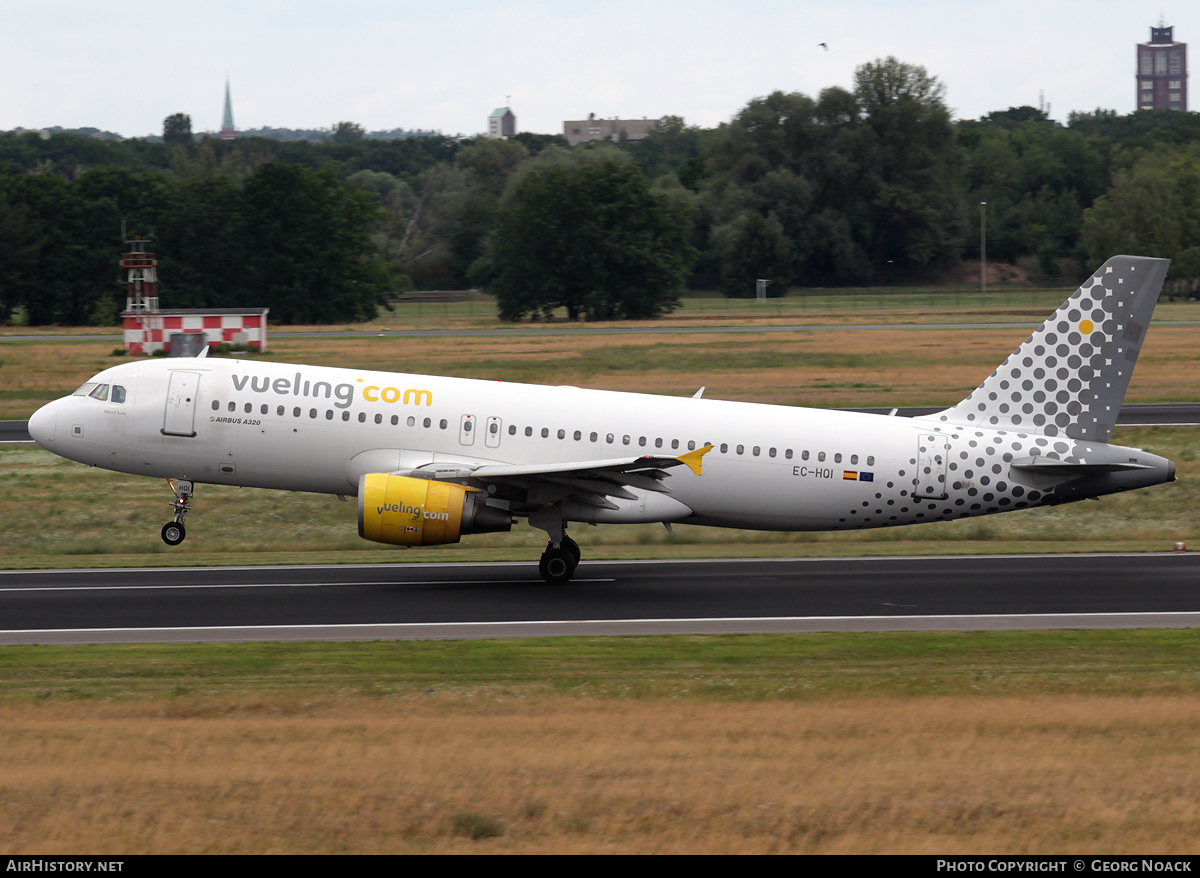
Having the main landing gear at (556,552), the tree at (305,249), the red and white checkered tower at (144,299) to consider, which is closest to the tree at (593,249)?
the tree at (305,249)

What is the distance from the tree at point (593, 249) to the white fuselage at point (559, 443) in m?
78.7

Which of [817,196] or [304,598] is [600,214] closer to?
[817,196]

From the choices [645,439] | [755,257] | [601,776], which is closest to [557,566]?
[645,439]

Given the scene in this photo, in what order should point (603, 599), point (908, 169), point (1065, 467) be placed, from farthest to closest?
point (908, 169) → point (1065, 467) → point (603, 599)

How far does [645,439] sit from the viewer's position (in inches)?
975

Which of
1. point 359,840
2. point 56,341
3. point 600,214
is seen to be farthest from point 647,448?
point 600,214

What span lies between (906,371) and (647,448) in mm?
38675

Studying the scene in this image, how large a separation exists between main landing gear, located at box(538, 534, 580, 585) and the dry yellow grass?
8.43 metres

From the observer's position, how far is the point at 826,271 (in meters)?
132

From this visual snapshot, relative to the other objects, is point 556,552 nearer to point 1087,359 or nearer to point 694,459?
point 694,459

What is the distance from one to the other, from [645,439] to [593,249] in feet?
269

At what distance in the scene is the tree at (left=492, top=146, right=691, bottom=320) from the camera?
10400 centimetres

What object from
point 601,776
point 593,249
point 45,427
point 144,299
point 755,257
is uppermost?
point 755,257

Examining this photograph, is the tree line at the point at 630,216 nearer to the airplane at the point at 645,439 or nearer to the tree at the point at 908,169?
the tree at the point at 908,169
